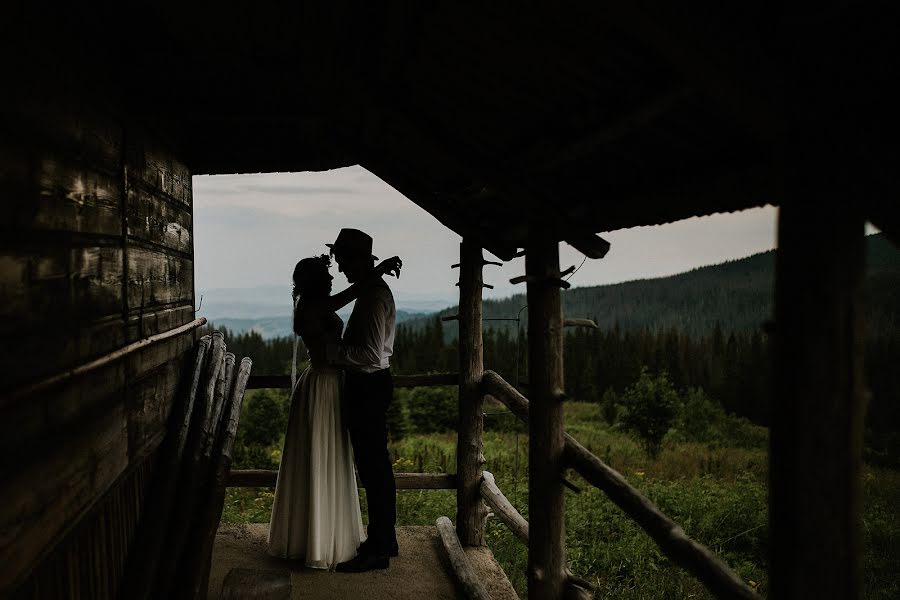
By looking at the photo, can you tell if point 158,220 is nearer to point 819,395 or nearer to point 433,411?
point 819,395

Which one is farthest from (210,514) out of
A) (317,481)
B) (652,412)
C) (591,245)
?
(652,412)

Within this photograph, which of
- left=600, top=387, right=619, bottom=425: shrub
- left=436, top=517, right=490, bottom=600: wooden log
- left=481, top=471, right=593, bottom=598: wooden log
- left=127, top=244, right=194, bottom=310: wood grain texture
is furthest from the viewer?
left=600, top=387, right=619, bottom=425: shrub

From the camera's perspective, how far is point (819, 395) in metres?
1.65

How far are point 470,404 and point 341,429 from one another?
132cm

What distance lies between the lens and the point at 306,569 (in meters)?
4.57

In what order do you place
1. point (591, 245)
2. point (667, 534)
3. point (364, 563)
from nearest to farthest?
point (667, 534) < point (591, 245) < point (364, 563)

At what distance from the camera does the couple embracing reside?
14.9 ft

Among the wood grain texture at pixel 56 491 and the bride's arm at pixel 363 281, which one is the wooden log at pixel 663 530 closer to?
the bride's arm at pixel 363 281

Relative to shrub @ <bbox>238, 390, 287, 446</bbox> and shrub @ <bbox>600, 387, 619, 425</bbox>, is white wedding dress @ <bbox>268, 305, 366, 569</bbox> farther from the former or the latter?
shrub @ <bbox>600, 387, 619, 425</bbox>

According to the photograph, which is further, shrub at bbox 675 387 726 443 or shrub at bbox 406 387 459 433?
shrub at bbox 406 387 459 433

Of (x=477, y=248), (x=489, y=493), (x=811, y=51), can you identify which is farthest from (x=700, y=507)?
(x=811, y=51)

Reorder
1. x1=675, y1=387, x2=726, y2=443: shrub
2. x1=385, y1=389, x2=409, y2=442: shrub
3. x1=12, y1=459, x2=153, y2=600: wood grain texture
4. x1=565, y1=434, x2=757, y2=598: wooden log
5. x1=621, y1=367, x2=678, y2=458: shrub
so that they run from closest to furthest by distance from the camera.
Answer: x1=12, y1=459, x2=153, y2=600: wood grain texture, x1=565, y1=434, x2=757, y2=598: wooden log, x1=621, y1=367, x2=678, y2=458: shrub, x1=385, y1=389, x2=409, y2=442: shrub, x1=675, y1=387, x2=726, y2=443: shrub

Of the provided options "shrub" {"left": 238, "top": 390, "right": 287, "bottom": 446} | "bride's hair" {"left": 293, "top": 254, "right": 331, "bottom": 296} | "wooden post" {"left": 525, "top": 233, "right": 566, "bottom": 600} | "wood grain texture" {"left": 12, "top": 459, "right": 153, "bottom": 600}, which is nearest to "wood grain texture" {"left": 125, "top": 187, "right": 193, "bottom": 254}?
"bride's hair" {"left": 293, "top": 254, "right": 331, "bottom": 296}

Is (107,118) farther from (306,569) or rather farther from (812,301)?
(306,569)
